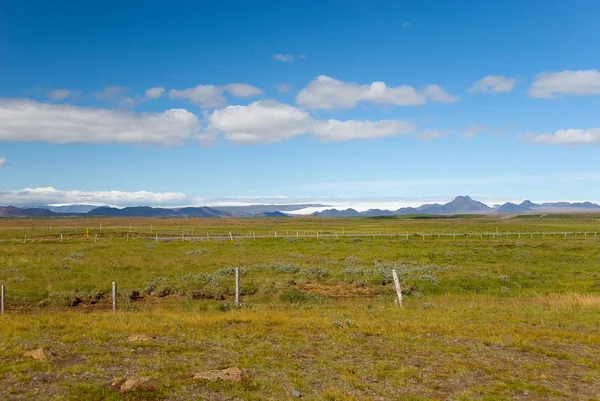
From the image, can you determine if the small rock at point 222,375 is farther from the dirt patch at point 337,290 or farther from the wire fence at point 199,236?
the wire fence at point 199,236

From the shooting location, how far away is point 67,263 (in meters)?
38.7

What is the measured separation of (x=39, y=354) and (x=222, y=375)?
5.19 metres

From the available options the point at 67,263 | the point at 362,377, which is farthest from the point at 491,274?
the point at 67,263

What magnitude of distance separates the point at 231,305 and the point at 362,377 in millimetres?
12397

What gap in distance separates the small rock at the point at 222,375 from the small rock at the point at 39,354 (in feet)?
14.2

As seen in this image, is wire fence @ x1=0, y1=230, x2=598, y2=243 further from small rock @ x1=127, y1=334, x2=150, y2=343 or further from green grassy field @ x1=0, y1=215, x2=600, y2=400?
small rock @ x1=127, y1=334, x2=150, y2=343

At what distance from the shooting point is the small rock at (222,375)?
1033 centimetres

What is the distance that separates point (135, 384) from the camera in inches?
384

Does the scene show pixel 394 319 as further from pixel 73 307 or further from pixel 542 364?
pixel 73 307

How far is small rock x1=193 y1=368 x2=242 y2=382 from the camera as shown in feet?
33.9

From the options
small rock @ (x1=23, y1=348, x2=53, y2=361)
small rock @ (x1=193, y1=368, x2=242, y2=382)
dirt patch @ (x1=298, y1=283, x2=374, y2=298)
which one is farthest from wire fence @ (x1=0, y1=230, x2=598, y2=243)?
small rock @ (x1=193, y1=368, x2=242, y2=382)

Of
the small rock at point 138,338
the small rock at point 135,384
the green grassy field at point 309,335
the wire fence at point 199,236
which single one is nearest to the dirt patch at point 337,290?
the green grassy field at point 309,335

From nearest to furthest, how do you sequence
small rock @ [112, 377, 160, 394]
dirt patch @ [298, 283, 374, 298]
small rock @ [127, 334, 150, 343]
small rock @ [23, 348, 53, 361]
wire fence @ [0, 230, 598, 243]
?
small rock @ [112, 377, 160, 394], small rock @ [23, 348, 53, 361], small rock @ [127, 334, 150, 343], dirt patch @ [298, 283, 374, 298], wire fence @ [0, 230, 598, 243]

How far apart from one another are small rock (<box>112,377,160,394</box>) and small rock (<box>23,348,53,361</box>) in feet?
9.90
